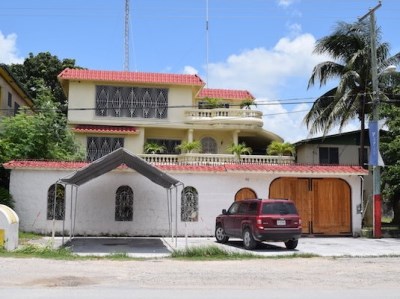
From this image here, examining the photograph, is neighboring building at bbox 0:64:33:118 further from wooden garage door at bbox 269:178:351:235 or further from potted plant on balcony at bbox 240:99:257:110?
wooden garage door at bbox 269:178:351:235

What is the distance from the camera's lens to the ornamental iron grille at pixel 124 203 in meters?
23.3

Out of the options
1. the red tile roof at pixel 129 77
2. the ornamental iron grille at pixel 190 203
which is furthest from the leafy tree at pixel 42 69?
the ornamental iron grille at pixel 190 203

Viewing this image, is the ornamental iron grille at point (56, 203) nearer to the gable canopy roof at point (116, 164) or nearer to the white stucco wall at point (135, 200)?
the white stucco wall at point (135, 200)

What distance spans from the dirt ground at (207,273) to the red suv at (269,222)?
6.03ft

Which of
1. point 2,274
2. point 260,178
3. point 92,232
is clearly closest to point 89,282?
point 2,274

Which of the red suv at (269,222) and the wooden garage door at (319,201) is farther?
the wooden garage door at (319,201)

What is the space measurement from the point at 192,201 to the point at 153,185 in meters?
1.93

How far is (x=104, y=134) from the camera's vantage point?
32.3 metres

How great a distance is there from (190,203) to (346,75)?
1258 cm

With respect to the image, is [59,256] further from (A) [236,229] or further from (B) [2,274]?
(A) [236,229]

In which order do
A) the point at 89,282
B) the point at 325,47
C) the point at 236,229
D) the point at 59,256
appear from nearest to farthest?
the point at 89,282 → the point at 59,256 → the point at 236,229 → the point at 325,47

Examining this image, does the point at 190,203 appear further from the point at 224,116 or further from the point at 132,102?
the point at 132,102

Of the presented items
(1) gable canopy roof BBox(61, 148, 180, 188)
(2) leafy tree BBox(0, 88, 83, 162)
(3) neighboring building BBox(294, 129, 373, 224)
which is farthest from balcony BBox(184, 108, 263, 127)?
(1) gable canopy roof BBox(61, 148, 180, 188)

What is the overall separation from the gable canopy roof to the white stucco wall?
2936mm
